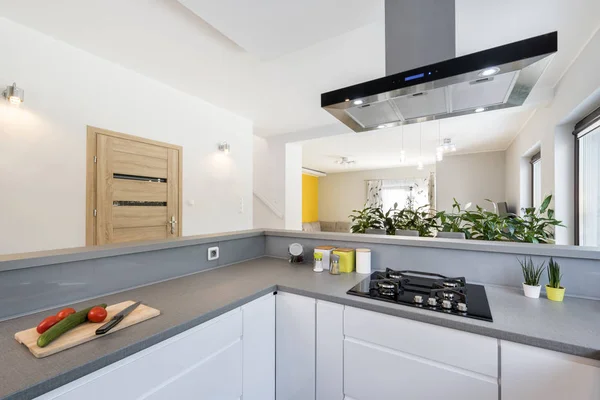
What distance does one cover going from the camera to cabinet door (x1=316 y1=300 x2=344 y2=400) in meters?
1.11

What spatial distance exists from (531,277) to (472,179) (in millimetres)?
5600

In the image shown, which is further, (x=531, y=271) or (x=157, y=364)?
(x=531, y=271)

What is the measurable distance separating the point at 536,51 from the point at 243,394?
66.0 inches

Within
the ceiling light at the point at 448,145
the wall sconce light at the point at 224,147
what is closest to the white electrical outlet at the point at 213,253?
the wall sconce light at the point at 224,147

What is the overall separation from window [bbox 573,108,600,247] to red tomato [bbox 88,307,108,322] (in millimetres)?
3349

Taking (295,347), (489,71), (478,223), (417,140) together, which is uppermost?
(417,140)

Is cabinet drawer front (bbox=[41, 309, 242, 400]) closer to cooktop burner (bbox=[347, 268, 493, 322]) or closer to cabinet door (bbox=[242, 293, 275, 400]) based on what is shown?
cabinet door (bbox=[242, 293, 275, 400])

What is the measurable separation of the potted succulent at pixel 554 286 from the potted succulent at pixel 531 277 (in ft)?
0.12

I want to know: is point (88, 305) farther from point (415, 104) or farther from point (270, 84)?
point (270, 84)

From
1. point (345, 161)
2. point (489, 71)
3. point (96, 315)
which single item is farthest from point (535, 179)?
point (96, 315)

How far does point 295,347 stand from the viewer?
123cm

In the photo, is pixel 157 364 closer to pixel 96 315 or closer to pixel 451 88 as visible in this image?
pixel 96 315

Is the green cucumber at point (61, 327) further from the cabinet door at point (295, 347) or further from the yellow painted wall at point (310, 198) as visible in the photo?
the yellow painted wall at point (310, 198)

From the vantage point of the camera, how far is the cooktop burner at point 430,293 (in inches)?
38.2
